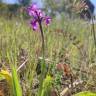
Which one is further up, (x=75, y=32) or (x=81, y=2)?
(x=81, y=2)

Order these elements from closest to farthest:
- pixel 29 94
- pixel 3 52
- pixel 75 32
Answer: pixel 29 94
pixel 3 52
pixel 75 32

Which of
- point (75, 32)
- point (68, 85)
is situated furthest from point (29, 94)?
A: point (75, 32)

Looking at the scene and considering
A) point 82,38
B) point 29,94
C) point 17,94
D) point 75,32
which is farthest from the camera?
point 75,32

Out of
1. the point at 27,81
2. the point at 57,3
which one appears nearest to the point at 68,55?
the point at 57,3

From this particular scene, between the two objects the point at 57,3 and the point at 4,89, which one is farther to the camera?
the point at 57,3

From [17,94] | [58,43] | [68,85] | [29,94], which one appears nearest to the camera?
[17,94]

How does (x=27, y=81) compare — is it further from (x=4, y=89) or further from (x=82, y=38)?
(x=82, y=38)

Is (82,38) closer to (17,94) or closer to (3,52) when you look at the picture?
(3,52)

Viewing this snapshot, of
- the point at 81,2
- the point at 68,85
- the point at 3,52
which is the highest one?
the point at 81,2

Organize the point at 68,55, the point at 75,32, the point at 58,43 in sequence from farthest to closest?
the point at 75,32, the point at 58,43, the point at 68,55
